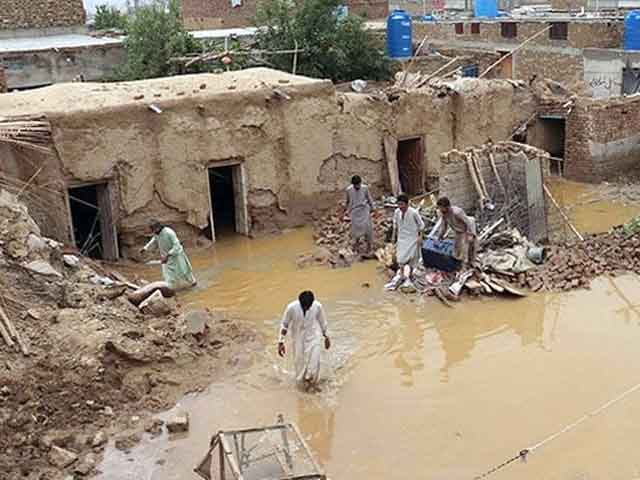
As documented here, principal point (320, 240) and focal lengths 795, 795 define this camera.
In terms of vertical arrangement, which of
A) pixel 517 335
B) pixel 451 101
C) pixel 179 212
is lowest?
pixel 517 335

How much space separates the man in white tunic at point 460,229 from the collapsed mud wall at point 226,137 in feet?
13.7

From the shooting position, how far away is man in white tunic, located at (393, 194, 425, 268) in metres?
11.6

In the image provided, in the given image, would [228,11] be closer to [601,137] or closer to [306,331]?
[601,137]

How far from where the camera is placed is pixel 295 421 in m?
8.34

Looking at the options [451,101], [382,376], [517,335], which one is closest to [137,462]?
[382,376]

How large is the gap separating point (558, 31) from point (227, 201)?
13.4 m

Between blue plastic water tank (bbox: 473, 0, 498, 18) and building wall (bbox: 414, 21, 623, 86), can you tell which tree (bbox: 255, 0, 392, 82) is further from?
blue plastic water tank (bbox: 473, 0, 498, 18)

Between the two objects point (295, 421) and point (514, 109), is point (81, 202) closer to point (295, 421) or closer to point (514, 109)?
point (295, 421)

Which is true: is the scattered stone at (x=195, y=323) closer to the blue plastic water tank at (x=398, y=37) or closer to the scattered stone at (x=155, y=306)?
the scattered stone at (x=155, y=306)

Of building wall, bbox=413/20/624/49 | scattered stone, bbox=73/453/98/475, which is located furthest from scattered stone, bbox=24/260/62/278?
building wall, bbox=413/20/624/49

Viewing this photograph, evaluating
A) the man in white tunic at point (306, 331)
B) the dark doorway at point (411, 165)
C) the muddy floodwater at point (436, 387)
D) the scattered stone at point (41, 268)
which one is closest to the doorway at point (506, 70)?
the dark doorway at point (411, 165)

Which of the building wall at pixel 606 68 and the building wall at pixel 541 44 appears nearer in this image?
the building wall at pixel 606 68

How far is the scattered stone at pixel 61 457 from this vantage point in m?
7.40

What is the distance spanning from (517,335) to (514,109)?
9332 millimetres
